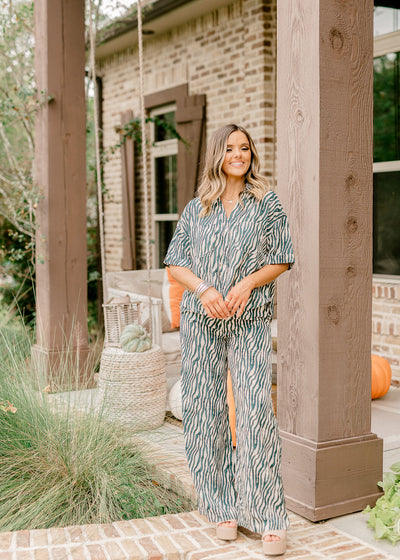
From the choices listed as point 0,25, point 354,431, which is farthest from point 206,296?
point 0,25

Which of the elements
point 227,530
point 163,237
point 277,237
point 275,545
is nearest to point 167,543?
point 227,530

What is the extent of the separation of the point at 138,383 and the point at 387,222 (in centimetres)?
265

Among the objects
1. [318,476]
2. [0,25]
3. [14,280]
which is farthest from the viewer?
[14,280]

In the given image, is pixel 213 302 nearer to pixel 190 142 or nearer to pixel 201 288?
pixel 201 288

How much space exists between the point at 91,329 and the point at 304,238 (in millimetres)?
5194

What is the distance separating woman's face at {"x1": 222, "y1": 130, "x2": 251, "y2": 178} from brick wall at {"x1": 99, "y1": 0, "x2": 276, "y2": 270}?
388 centimetres

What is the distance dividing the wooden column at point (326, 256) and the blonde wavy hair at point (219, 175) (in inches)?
12.4

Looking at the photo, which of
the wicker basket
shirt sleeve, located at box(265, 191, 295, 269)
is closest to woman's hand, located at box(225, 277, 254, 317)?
shirt sleeve, located at box(265, 191, 295, 269)

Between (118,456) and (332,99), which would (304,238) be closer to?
(332,99)

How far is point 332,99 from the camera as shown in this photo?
2879 millimetres

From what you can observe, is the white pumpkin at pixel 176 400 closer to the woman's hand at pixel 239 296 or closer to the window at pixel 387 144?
the woman's hand at pixel 239 296

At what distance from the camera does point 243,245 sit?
2.60 metres

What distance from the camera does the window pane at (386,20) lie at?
218 inches

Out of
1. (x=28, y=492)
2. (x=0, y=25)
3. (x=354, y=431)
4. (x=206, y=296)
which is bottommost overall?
(x=28, y=492)
